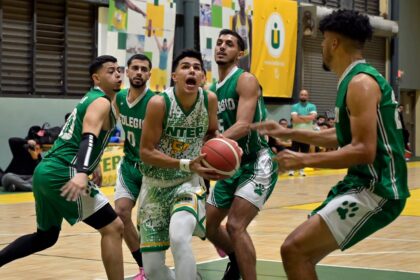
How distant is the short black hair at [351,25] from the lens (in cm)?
458

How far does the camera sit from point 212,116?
5824mm

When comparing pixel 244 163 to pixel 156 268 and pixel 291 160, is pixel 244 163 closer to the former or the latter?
pixel 156 268

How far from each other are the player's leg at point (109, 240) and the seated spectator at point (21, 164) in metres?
8.87

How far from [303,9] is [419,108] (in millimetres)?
8523

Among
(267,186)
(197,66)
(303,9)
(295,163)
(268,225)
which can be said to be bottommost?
(268,225)

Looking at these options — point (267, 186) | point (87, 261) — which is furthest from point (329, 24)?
point (87, 261)

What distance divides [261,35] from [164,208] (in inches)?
651

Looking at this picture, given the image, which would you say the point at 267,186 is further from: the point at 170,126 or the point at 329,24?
the point at 329,24

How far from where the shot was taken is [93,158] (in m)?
5.95

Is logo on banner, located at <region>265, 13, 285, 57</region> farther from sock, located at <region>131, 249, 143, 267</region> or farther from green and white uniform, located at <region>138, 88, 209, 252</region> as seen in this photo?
green and white uniform, located at <region>138, 88, 209, 252</region>

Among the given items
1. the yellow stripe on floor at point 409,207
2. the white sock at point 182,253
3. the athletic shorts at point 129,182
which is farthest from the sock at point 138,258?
the yellow stripe on floor at point 409,207

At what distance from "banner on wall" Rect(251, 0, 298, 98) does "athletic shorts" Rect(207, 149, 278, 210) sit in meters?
15.0

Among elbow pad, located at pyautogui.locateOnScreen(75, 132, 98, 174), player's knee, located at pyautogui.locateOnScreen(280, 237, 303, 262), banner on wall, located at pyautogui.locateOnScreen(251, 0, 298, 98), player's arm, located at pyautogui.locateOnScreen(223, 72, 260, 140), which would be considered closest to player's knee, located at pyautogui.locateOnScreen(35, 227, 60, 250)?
elbow pad, located at pyautogui.locateOnScreen(75, 132, 98, 174)

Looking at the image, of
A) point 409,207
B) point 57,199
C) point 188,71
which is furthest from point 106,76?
point 409,207
